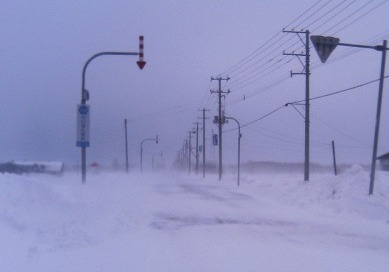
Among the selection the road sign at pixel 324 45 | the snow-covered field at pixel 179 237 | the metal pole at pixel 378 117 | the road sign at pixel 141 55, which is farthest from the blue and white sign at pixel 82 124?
the metal pole at pixel 378 117

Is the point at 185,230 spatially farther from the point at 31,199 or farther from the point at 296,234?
the point at 31,199

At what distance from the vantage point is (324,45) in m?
20.0

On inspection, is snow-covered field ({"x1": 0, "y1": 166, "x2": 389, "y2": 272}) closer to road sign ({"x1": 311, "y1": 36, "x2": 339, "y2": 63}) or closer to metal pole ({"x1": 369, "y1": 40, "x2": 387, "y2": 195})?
metal pole ({"x1": 369, "y1": 40, "x2": 387, "y2": 195})

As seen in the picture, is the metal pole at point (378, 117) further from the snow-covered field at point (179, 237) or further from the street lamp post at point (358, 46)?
the snow-covered field at point (179, 237)

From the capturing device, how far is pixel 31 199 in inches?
591

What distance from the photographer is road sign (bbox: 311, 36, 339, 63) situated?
1981 cm

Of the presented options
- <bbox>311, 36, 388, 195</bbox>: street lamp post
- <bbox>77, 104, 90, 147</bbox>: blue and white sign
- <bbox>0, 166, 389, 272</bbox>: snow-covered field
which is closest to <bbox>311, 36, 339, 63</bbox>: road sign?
<bbox>311, 36, 388, 195</bbox>: street lamp post

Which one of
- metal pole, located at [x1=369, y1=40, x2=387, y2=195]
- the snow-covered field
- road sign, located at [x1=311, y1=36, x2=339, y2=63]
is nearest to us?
the snow-covered field

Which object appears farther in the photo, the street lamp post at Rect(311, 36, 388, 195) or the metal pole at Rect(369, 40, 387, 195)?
the metal pole at Rect(369, 40, 387, 195)

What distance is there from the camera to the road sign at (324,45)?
19.8 m

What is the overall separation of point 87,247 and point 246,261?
3.64 m

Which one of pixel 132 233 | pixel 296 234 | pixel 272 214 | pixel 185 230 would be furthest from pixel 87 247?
pixel 272 214

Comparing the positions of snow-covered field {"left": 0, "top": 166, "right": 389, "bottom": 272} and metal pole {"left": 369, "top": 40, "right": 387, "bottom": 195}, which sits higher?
metal pole {"left": 369, "top": 40, "right": 387, "bottom": 195}

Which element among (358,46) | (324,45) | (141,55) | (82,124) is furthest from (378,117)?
(82,124)
